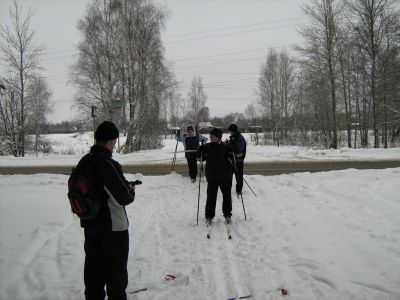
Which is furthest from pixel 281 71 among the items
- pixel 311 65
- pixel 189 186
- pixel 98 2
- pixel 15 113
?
pixel 189 186

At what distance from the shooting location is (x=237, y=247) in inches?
209

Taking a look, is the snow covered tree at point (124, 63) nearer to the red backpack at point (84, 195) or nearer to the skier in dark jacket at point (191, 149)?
the skier in dark jacket at point (191, 149)

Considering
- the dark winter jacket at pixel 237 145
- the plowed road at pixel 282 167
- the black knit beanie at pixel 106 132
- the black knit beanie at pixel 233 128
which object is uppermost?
the black knit beanie at pixel 233 128

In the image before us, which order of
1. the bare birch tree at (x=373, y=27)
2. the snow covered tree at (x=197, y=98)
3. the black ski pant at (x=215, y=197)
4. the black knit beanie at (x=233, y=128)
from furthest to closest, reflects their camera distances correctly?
the snow covered tree at (x=197, y=98)
the bare birch tree at (x=373, y=27)
the black knit beanie at (x=233, y=128)
the black ski pant at (x=215, y=197)

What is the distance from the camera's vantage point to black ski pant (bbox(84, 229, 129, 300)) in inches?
129

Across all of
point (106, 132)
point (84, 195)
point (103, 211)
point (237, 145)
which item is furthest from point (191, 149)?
point (84, 195)

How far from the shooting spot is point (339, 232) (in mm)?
5715

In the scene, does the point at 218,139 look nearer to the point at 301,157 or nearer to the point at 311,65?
the point at 301,157

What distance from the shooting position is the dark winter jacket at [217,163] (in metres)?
6.28

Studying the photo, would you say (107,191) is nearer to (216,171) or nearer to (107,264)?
(107,264)

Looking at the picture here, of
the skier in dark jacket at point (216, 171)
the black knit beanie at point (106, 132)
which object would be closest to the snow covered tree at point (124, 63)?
the skier in dark jacket at point (216, 171)

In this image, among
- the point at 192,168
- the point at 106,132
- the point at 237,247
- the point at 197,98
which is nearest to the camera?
the point at 106,132

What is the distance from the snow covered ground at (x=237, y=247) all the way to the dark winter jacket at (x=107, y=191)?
113 centimetres

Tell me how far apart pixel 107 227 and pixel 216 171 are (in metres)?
3.29
